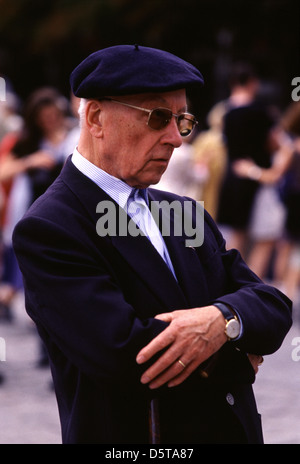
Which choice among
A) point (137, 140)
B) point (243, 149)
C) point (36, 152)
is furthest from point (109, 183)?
point (243, 149)

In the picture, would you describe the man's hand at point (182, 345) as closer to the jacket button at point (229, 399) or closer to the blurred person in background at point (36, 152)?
the jacket button at point (229, 399)

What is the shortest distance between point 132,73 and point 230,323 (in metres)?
0.70

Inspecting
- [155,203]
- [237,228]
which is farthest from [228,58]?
[155,203]

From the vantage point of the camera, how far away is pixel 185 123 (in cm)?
234

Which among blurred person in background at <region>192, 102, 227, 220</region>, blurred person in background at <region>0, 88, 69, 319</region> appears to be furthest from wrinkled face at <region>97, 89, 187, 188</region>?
blurred person in background at <region>192, 102, 227, 220</region>

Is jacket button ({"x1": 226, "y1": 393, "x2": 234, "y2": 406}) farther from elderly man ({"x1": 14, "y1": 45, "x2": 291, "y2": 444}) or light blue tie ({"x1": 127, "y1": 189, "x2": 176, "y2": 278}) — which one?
light blue tie ({"x1": 127, "y1": 189, "x2": 176, "y2": 278})

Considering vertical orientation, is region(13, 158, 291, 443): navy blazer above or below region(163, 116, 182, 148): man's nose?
below

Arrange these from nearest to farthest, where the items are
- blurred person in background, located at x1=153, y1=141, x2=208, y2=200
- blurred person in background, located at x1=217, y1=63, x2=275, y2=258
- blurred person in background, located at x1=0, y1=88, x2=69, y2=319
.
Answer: blurred person in background, located at x1=153, y1=141, x2=208, y2=200 → blurred person in background, located at x1=0, y1=88, x2=69, y2=319 → blurred person in background, located at x1=217, y1=63, x2=275, y2=258

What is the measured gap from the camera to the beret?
7.03ft

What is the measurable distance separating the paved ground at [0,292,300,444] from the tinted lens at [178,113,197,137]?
8.68 feet

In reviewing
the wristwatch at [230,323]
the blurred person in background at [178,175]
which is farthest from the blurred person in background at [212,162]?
the wristwatch at [230,323]

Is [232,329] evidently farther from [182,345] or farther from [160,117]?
[160,117]

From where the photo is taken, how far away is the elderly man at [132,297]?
2.09 m
